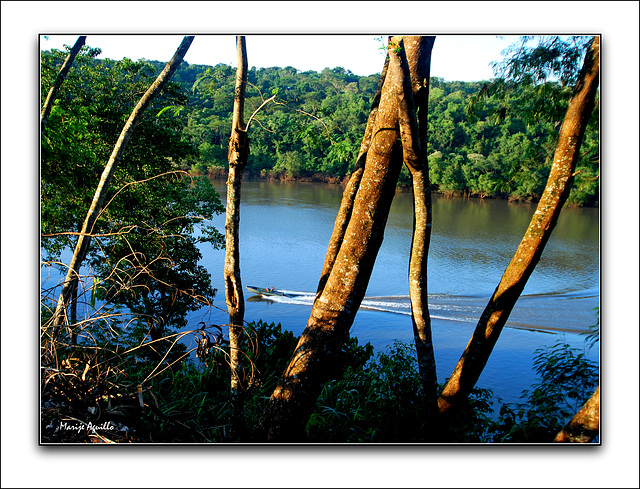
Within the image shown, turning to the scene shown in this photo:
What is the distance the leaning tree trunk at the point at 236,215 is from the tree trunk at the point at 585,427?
5.06 feet

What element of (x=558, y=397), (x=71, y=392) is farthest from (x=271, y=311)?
(x=71, y=392)

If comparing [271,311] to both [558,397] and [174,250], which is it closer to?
[174,250]

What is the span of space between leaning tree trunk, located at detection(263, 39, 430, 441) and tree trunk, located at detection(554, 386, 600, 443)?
3.78ft

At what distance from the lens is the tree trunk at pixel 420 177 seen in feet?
7.23

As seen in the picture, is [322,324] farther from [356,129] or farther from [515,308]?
[356,129]

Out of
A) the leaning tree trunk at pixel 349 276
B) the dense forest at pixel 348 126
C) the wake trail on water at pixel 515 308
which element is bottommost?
the wake trail on water at pixel 515 308

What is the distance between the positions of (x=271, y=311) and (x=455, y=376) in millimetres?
5112

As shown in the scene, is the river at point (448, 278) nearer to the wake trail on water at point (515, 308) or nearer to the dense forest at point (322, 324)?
Result: the wake trail on water at point (515, 308)

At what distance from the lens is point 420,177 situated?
7.77 ft

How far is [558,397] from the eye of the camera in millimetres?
3465

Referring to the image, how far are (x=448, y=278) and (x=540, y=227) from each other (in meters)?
7.03

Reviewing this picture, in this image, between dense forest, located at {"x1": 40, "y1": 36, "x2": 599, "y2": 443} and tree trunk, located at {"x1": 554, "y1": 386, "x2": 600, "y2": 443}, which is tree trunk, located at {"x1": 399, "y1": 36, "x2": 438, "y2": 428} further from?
tree trunk, located at {"x1": 554, "y1": 386, "x2": 600, "y2": 443}

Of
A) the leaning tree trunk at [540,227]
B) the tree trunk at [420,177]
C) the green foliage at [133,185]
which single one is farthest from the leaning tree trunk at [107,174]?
the green foliage at [133,185]

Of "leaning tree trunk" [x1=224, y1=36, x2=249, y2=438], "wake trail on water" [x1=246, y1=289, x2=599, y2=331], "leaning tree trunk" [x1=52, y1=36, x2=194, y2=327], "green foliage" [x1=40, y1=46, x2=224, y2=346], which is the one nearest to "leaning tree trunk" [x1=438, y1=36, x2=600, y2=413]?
"leaning tree trunk" [x1=224, y1=36, x2=249, y2=438]
